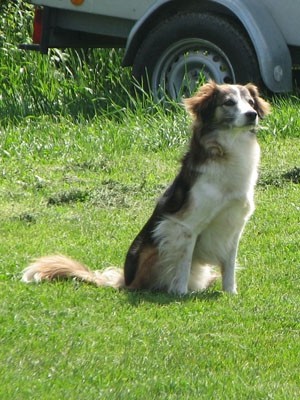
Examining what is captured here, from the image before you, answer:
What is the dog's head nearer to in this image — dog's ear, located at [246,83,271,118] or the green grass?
dog's ear, located at [246,83,271,118]

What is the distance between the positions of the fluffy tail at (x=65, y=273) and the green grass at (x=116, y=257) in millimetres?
105

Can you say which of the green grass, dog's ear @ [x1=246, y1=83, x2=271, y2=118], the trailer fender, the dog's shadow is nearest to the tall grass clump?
the green grass

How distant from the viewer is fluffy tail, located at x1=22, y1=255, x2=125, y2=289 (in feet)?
25.2

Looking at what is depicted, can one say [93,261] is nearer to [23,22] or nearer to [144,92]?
[144,92]

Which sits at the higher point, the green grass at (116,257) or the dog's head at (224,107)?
the dog's head at (224,107)

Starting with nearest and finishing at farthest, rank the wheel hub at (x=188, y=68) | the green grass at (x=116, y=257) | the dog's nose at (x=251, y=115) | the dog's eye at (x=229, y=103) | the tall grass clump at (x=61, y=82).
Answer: the green grass at (x=116, y=257) < the dog's nose at (x=251, y=115) < the dog's eye at (x=229, y=103) < the wheel hub at (x=188, y=68) < the tall grass clump at (x=61, y=82)

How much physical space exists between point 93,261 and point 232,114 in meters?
1.44

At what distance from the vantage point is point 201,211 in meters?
7.68

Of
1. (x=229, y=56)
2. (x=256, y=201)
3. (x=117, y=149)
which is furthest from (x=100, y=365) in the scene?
(x=229, y=56)

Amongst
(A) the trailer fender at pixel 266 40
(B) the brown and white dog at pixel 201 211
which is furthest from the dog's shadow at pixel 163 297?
(A) the trailer fender at pixel 266 40

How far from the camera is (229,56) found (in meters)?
12.6

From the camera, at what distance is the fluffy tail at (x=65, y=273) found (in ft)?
25.2

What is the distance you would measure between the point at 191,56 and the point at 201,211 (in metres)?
5.49

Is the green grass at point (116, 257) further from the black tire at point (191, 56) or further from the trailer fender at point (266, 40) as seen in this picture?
the black tire at point (191, 56)
